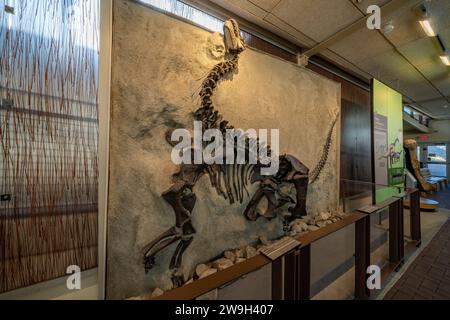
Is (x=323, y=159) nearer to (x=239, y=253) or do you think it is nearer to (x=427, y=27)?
(x=239, y=253)

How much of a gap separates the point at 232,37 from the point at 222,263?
261cm

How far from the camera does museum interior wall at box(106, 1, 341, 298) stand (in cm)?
159

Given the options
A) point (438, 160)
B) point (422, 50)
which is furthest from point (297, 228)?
point (438, 160)

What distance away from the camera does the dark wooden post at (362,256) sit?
1.89 m

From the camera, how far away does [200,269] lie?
1.91 meters

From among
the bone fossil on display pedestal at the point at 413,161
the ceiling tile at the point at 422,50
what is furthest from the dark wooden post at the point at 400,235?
the bone fossil on display pedestal at the point at 413,161

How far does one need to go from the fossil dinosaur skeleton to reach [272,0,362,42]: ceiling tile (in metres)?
0.90

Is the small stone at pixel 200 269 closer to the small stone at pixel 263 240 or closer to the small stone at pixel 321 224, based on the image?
the small stone at pixel 263 240

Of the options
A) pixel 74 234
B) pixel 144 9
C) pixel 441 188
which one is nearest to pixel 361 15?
pixel 144 9

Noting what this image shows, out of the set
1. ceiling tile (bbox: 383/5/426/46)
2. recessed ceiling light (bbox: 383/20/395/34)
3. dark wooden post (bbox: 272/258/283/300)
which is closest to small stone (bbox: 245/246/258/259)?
dark wooden post (bbox: 272/258/283/300)

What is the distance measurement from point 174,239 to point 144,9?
87.8 inches

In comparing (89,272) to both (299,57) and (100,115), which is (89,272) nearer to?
(100,115)

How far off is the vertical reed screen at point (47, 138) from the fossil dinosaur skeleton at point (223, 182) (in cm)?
77

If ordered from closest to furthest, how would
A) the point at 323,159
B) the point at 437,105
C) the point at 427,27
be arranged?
the point at 427,27
the point at 323,159
the point at 437,105
